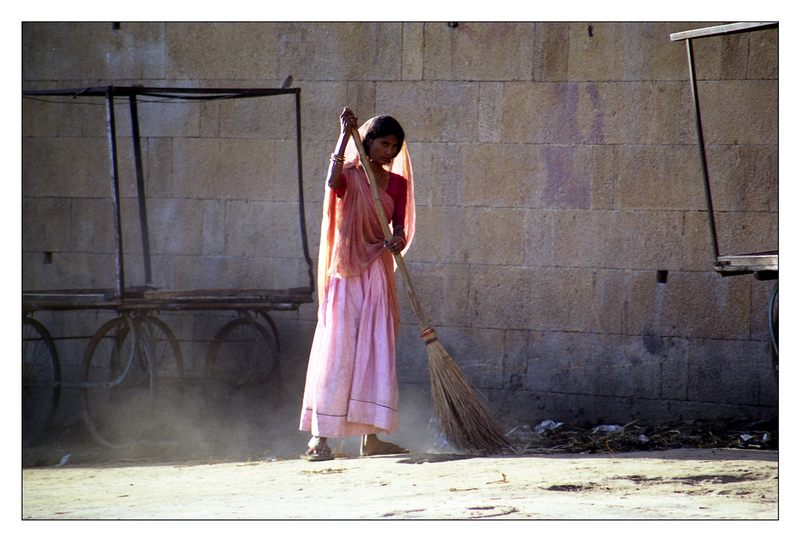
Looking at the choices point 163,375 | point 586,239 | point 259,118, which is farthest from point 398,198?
point 163,375

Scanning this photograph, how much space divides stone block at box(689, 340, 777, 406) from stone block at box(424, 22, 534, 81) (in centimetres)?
208

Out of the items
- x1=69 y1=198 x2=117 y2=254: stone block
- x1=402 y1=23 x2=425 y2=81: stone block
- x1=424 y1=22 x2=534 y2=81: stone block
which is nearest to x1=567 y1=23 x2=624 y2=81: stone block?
x1=424 y1=22 x2=534 y2=81: stone block

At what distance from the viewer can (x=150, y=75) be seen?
7.34 metres

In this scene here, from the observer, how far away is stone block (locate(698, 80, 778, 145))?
20.9 feet

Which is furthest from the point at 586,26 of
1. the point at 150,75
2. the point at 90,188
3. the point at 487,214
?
the point at 90,188

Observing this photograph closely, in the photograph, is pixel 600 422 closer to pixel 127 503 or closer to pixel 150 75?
pixel 127 503

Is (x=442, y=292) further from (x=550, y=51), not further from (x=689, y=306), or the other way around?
(x=550, y=51)

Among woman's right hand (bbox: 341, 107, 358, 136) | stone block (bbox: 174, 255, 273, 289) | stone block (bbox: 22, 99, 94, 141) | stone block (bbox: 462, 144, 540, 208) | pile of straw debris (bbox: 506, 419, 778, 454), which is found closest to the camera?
woman's right hand (bbox: 341, 107, 358, 136)

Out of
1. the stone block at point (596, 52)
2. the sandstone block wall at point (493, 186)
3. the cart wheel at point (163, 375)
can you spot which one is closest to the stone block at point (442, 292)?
the sandstone block wall at point (493, 186)

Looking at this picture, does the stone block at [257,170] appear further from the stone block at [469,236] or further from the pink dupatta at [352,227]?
the pink dupatta at [352,227]

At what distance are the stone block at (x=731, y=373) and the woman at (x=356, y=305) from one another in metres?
2.25

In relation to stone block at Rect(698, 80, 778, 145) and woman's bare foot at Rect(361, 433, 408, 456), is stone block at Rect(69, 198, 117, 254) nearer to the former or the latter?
woman's bare foot at Rect(361, 433, 408, 456)

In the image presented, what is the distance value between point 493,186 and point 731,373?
6.25 feet

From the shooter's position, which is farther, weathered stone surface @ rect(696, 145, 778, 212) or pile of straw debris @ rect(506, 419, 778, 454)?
weathered stone surface @ rect(696, 145, 778, 212)
